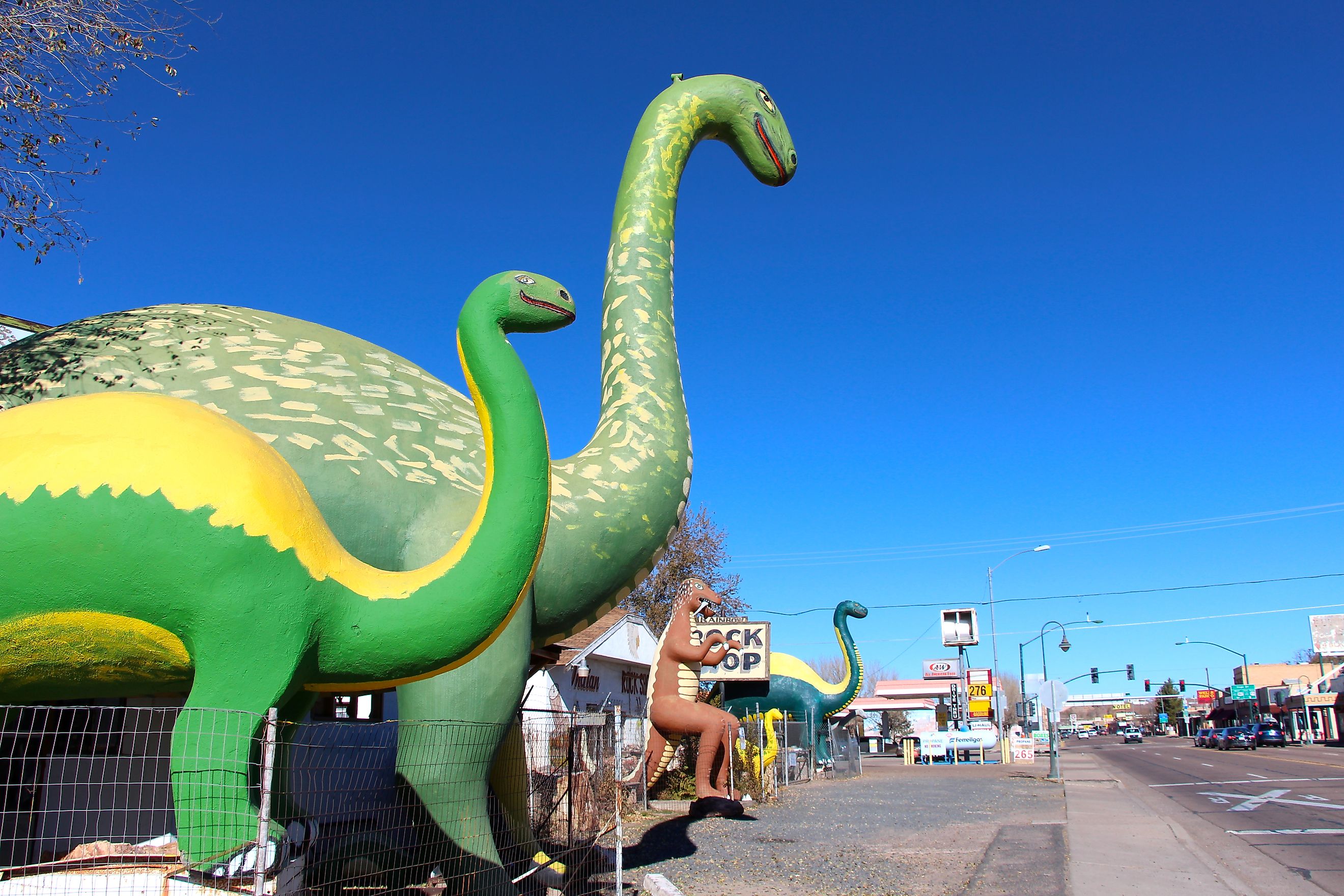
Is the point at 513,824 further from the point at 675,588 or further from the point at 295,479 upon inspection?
the point at 675,588

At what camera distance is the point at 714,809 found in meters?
11.2

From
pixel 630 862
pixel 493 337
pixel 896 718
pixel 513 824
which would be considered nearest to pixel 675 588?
pixel 630 862

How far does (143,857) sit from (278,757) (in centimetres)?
71


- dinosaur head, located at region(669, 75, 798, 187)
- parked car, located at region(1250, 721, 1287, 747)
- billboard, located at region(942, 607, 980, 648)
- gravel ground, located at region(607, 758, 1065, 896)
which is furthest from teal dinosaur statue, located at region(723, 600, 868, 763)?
parked car, located at region(1250, 721, 1287, 747)

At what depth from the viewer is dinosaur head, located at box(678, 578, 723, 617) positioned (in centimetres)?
1208

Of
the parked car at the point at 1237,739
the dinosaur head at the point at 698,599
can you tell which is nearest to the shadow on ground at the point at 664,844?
the dinosaur head at the point at 698,599

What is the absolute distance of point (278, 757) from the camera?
4469 mm

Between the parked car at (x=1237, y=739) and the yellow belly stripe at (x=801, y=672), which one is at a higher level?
the yellow belly stripe at (x=801, y=672)

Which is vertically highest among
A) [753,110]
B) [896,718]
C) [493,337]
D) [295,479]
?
[753,110]

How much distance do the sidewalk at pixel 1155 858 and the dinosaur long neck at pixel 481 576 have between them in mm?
5557

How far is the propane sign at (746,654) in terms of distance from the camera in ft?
57.8

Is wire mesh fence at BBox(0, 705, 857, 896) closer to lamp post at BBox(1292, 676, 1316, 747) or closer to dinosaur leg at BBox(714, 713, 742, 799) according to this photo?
dinosaur leg at BBox(714, 713, 742, 799)

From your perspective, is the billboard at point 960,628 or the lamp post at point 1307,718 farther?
the lamp post at point 1307,718

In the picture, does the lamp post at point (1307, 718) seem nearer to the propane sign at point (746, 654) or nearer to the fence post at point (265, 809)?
the propane sign at point (746, 654)
